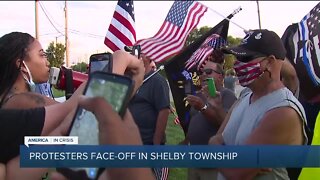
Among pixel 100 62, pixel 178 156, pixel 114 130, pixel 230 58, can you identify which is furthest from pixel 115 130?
pixel 230 58

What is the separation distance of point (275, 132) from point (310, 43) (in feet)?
2.80

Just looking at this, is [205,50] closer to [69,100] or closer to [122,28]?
[122,28]

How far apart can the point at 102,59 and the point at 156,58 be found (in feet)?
2.52

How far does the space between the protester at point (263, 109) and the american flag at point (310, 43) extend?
0.53 metres

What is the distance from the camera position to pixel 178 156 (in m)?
1.41

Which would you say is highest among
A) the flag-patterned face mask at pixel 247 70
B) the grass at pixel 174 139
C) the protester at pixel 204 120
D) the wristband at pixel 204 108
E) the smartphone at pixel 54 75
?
the flag-patterned face mask at pixel 247 70

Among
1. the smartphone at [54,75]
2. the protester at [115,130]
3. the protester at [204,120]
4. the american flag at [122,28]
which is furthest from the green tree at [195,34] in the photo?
the protester at [115,130]

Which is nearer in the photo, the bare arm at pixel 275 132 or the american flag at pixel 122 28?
the bare arm at pixel 275 132

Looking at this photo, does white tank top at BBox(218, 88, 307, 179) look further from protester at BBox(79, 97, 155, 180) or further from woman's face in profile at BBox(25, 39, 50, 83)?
woman's face in profile at BBox(25, 39, 50, 83)

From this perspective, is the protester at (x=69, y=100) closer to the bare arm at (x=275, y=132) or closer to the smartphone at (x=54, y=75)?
the smartphone at (x=54, y=75)

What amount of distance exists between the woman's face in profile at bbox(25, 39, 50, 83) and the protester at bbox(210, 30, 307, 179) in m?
0.68

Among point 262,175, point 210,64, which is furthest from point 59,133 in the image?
point 210,64

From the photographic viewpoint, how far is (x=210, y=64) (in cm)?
247

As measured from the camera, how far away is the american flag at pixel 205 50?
6.75 ft
